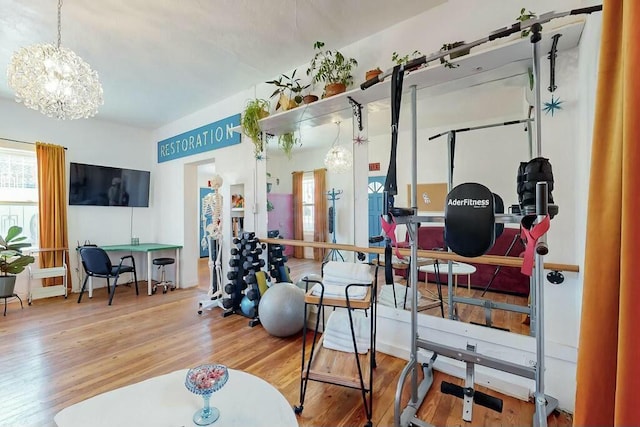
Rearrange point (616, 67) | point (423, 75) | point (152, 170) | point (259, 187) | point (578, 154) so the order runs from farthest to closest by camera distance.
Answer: point (152, 170) < point (259, 187) < point (423, 75) < point (578, 154) < point (616, 67)

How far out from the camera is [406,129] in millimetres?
2719

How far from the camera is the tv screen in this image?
4651 millimetres

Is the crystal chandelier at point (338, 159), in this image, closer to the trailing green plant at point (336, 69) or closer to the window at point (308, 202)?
the window at point (308, 202)

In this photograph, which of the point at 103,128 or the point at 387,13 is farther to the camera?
the point at 103,128

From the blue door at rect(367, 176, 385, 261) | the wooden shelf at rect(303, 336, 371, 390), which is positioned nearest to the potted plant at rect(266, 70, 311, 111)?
the blue door at rect(367, 176, 385, 261)

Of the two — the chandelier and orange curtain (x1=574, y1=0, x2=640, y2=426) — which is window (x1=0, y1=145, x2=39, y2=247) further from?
orange curtain (x1=574, y1=0, x2=640, y2=426)

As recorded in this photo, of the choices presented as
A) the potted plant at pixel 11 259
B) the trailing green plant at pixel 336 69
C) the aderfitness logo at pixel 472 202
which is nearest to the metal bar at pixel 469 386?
the aderfitness logo at pixel 472 202

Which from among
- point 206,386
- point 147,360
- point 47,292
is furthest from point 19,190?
point 206,386

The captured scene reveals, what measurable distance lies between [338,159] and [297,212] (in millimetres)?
810

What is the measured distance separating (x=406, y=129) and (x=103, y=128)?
5.19 m

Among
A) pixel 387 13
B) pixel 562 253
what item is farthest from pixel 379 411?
pixel 387 13

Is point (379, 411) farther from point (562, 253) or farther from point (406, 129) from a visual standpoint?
point (406, 129)

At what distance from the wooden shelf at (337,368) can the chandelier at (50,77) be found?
106 inches

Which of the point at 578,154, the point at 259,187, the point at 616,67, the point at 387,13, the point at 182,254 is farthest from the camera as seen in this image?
the point at 182,254
